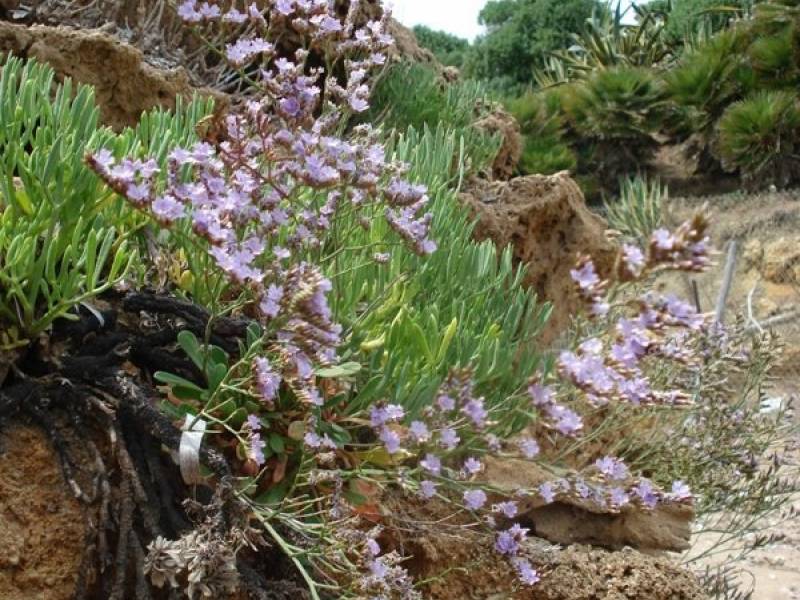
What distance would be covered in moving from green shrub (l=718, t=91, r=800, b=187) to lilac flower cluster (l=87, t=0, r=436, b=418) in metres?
15.2

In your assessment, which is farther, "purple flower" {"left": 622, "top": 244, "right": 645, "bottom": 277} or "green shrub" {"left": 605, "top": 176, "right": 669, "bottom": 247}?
"green shrub" {"left": 605, "top": 176, "right": 669, "bottom": 247}

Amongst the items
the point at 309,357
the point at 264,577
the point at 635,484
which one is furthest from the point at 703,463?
the point at 309,357

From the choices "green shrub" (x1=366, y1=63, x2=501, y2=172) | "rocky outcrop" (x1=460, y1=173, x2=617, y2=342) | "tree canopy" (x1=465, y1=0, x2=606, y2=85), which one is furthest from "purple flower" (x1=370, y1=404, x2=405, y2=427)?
"tree canopy" (x1=465, y1=0, x2=606, y2=85)

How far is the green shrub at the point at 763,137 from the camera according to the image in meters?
16.2

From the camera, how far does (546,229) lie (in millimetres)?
4258

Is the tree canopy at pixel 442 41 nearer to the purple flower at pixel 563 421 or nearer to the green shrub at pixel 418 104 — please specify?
the green shrub at pixel 418 104

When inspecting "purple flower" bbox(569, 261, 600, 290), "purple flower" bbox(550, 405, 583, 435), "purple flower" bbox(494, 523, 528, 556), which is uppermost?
"purple flower" bbox(569, 261, 600, 290)

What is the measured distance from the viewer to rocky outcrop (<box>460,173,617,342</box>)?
A: 4.04 meters

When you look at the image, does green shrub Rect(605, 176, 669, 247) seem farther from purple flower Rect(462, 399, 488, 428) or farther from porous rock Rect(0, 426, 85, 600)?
porous rock Rect(0, 426, 85, 600)

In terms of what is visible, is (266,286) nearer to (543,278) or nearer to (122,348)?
(122,348)

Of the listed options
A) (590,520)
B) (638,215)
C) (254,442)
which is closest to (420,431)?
(254,442)

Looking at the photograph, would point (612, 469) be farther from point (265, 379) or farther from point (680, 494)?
point (265, 379)

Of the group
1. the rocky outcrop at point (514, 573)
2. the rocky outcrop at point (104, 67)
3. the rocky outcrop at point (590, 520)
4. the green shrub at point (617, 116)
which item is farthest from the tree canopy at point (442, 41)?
the rocky outcrop at point (514, 573)

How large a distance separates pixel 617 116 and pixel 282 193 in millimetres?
17447
